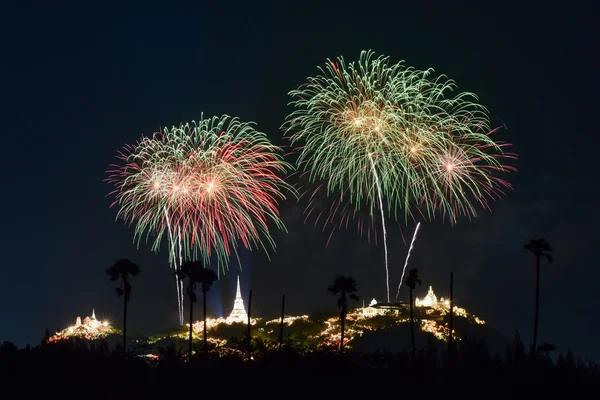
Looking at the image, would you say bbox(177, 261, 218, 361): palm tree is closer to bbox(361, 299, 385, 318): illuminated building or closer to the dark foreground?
the dark foreground

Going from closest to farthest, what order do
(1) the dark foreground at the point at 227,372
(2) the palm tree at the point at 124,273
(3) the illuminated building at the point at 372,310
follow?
(1) the dark foreground at the point at 227,372
(2) the palm tree at the point at 124,273
(3) the illuminated building at the point at 372,310

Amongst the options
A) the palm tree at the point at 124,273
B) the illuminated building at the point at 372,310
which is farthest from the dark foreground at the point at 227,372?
the illuminated building at the point at 372,310

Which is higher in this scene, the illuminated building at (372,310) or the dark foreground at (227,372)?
the illuminated building at (372,310)

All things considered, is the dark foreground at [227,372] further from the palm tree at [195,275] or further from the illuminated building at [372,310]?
the illuminated building at [372,310]

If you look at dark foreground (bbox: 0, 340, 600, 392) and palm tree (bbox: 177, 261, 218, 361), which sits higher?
palm tree (bbox: 177, 261, 218, 361)

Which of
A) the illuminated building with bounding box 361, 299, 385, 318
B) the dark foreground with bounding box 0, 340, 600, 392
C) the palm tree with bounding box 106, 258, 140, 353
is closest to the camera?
the dark foreground with bounding box 0, 340, 600, 392

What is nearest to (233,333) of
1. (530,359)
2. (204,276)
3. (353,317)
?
(353,317)

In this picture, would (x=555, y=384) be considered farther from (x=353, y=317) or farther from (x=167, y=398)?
(x=353, y=317)

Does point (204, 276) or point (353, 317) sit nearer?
point (204, 276)

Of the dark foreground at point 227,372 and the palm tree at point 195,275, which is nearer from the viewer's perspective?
the dark foreground at point 227,372

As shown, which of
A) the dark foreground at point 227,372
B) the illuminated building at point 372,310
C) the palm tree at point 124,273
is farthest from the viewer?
the illuminated building at point 372,310

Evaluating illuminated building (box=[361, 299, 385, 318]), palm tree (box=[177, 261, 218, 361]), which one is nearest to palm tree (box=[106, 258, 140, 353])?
palm tree (box=[177, 261, 218, 361])
